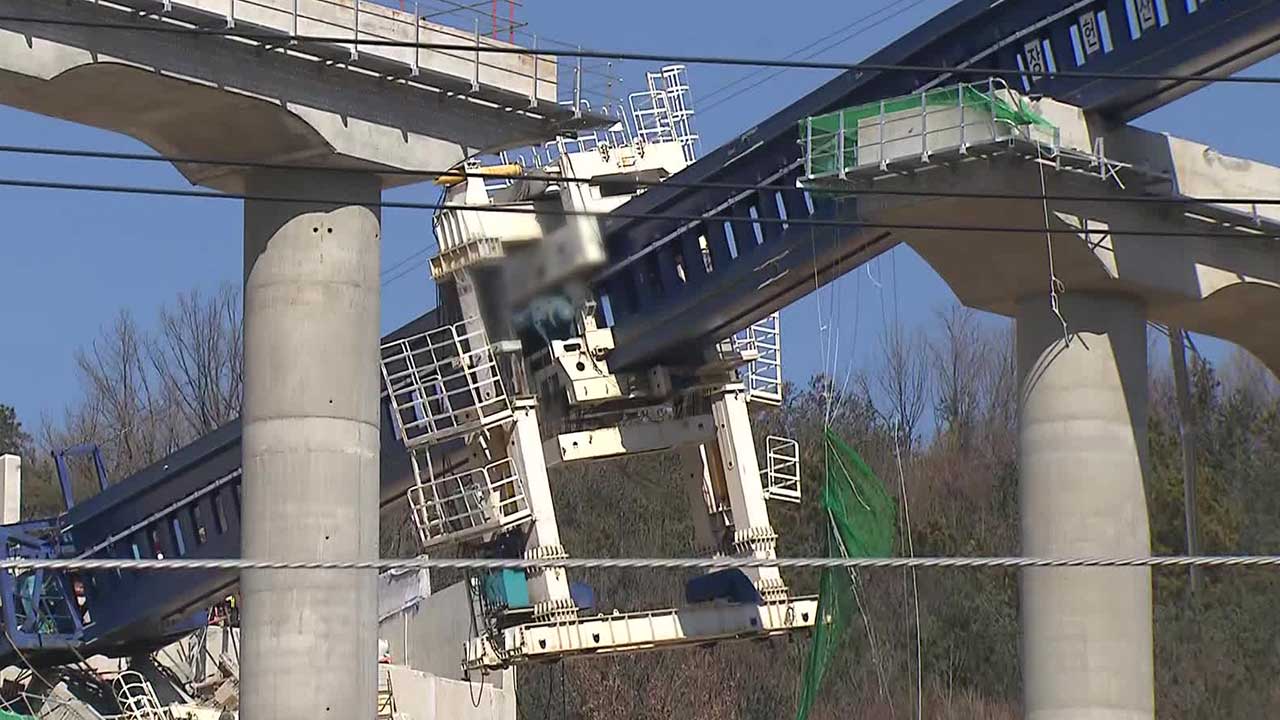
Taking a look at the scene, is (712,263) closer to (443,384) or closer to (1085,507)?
(443,384)

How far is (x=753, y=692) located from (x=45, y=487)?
22618 millimetres

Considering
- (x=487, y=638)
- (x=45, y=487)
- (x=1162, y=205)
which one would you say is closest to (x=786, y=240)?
(x=1162, y=205)

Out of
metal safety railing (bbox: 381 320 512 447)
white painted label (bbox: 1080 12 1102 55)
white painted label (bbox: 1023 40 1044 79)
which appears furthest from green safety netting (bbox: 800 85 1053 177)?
metal safety railing (bbox: 381 320 512 447)

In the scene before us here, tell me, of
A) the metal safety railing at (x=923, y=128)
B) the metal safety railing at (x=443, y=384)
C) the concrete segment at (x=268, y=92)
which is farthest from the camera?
the metal safety railing at (x=443, y=384)

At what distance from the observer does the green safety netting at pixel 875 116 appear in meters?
24.3

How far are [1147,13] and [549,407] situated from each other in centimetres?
1190

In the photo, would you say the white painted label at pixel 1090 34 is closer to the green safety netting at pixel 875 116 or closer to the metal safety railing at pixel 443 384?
the green safety netting at pixel 875 116

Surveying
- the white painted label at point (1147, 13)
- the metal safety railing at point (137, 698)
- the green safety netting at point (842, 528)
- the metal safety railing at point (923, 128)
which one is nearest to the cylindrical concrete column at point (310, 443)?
the metal safety railing at point (923, 128)

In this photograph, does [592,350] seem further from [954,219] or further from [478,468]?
[954,219]

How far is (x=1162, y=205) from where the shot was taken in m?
26.8

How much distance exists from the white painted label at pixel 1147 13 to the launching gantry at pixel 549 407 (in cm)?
876

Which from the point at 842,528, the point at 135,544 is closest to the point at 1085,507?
the point at 842,528

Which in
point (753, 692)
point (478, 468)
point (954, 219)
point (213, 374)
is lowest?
point (753, 692)

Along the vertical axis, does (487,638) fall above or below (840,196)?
below
